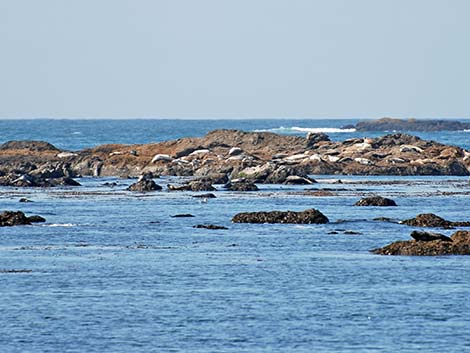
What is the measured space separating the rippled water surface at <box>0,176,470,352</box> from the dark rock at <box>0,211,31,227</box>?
0.70 m

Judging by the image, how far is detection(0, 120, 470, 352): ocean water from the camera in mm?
22562

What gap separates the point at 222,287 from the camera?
2862cm

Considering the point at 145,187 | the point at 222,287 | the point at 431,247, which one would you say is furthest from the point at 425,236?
the point at 145,187

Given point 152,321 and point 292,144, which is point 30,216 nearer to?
point 152,321

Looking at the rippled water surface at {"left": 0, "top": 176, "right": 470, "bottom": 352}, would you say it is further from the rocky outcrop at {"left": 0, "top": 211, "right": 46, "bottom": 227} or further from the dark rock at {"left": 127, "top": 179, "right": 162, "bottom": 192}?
the dark rock at {"left": 127, "top": 179, "right": 162, "bottom": 192}

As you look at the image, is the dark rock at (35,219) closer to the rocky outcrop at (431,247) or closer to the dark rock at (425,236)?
the rocky outcrop at (431,247)

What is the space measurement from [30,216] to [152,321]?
74.2 ft

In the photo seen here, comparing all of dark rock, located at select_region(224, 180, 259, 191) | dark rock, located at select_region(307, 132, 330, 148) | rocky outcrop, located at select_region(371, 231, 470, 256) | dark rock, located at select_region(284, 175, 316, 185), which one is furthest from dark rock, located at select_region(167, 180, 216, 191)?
rocky outcrop, located at select_region(371, 231, 470, 256)

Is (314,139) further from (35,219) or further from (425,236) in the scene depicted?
(425,236)

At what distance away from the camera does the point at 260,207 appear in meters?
51.4

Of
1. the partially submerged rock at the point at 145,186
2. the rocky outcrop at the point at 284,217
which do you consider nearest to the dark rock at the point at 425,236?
the rocky outcrop at the point at 284,217

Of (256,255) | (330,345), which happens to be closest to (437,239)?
(256,255)

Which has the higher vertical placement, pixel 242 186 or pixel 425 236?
pixel 425 236

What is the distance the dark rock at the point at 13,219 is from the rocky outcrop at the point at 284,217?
746 cm
